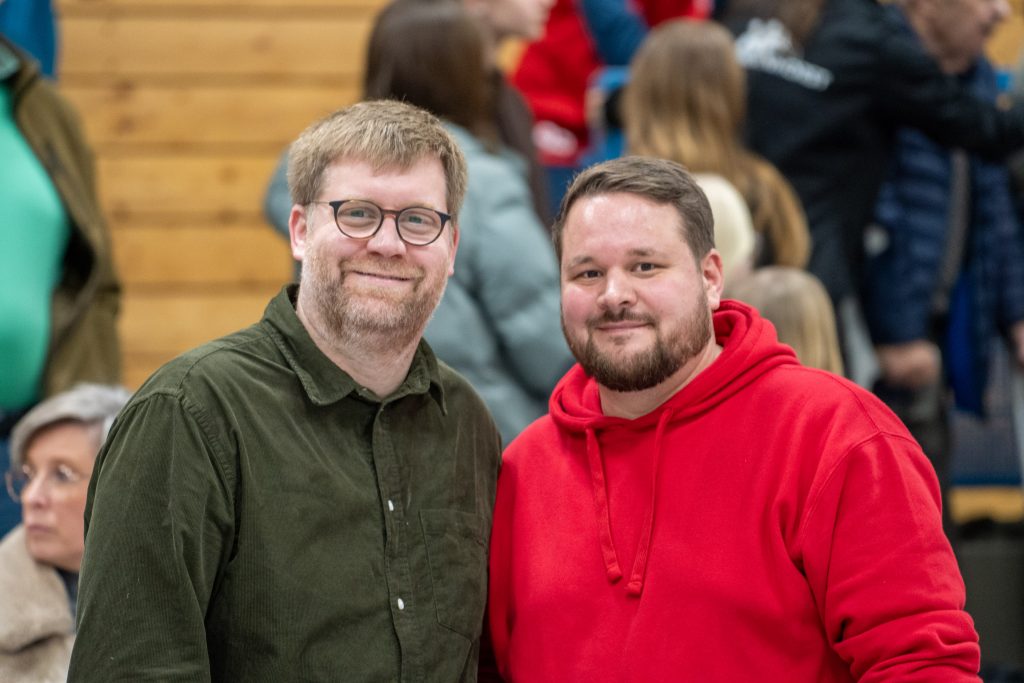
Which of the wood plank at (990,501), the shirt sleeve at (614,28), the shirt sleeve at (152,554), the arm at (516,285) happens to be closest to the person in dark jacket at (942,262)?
the wood plank at (990,501)

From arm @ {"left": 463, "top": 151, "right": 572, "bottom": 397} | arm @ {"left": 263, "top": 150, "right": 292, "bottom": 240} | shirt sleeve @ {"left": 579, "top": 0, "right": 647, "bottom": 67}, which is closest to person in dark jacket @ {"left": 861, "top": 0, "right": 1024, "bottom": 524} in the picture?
shirt sleeve @ {"left": 579, "top": 0, "right": 647, "bottom": 67}

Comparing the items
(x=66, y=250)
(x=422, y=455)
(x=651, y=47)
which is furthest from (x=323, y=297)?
(x=651, y=47)

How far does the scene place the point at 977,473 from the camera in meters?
4.36

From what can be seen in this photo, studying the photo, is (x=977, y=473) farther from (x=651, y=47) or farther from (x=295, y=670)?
(x=295, y=670)

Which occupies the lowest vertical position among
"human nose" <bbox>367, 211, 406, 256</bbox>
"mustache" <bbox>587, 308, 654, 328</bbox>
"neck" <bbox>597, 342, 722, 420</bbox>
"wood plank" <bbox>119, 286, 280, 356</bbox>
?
"wood plank" <bbox>119, 286, 280, 356</bbox>

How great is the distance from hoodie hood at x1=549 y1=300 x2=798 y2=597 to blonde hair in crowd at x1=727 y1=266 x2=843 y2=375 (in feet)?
2.30

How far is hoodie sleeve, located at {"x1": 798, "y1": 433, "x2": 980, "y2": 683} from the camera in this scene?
71.7 inches

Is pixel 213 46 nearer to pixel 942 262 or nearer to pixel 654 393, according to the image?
pixel 942 262

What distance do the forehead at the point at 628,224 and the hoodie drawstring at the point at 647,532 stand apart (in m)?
0.26

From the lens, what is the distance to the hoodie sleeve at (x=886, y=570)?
5.98 feet

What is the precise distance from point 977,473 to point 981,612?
1.56 ft

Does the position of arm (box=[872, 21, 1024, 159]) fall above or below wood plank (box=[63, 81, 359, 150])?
above

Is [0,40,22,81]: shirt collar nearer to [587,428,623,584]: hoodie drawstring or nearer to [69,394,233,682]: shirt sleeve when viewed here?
[69,394,233,682]: shirt sleeve

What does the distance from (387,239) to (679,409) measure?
1.63ft
